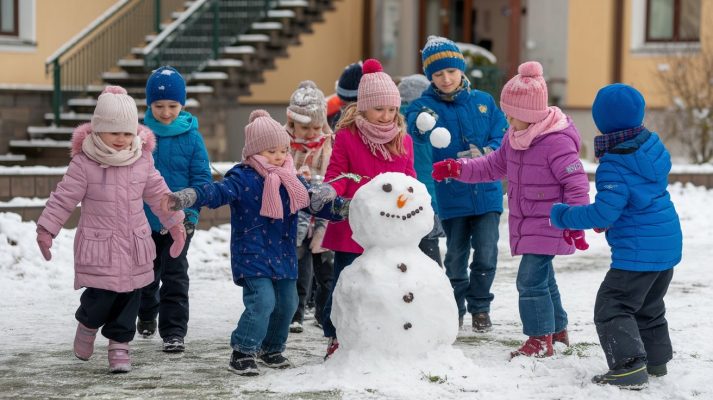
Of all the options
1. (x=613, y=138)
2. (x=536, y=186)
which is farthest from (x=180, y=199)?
(x=613, y=138)

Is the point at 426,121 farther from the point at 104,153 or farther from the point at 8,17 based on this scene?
the point at 8,17

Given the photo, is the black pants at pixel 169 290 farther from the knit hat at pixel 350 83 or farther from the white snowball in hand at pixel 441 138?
the knit hat at pixel 350 83

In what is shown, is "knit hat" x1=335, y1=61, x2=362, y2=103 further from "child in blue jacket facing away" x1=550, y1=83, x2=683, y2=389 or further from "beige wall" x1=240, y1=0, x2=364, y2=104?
"beige wall" x1=240, y1=0, x2=364, y2=104

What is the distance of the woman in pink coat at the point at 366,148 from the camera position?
657cm

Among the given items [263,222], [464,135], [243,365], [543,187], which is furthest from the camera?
[464,135]

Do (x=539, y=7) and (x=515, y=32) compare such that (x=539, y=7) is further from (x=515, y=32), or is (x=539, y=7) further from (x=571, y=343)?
(x=571, y=343)

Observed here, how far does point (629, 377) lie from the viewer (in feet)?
18.9

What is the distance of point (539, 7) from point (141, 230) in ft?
50.4

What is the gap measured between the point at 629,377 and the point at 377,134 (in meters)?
1.86

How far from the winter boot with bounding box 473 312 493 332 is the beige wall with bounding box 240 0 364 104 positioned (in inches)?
466

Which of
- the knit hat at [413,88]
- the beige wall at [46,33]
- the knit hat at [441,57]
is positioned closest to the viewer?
the knit hat at [441,57]

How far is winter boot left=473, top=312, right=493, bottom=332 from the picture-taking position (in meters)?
7.39

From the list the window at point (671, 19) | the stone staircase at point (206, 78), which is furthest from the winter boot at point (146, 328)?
the window at point (671, 19)

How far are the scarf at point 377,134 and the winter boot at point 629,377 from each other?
1695mm
